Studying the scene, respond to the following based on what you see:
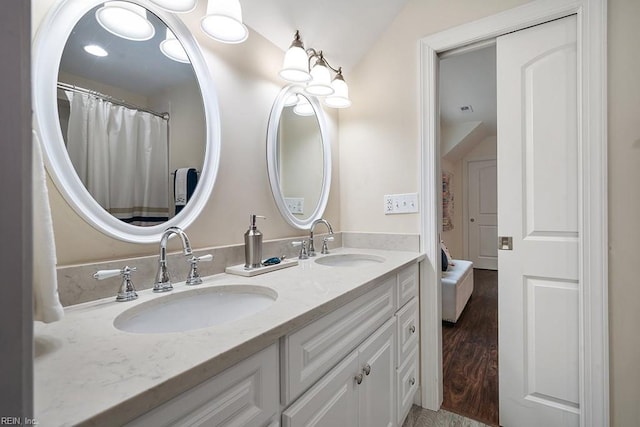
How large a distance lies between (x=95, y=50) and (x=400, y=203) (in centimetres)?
150

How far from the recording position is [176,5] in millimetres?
959

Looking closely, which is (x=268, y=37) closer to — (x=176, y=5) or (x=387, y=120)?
(x=176, y=5)

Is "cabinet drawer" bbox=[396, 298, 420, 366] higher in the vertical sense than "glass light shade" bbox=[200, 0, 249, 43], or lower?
lower

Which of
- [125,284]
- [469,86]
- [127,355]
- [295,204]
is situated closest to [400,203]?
[295,204]

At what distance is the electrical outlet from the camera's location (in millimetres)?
1680

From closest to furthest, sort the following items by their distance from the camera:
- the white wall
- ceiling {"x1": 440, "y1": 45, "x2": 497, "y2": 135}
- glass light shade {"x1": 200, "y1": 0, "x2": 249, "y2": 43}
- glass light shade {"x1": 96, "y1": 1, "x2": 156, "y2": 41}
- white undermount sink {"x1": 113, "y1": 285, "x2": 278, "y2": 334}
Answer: white undermount sink {"x1": 113, "y1": 285, "x2": 278, "y2": 334}, glass light shade {"x1": 96, "y1": 1, "x2": 156, "y2": 41}, glass light shade {"x1": 200, "y1": 0, "x2": 249, "y2": 43}, ceiling {"x1": 440, "y1": 45, "x2": 497, "y2": 135}, the white wall

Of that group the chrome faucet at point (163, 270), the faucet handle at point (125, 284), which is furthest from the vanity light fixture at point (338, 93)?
the faucet handle at point (125, 284)

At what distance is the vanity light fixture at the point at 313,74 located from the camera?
4.57 feet

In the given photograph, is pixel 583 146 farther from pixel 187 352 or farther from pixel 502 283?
pixel 187 352

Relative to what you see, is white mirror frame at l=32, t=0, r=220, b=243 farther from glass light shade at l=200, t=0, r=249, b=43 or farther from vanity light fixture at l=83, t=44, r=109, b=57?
glass light shade at l=200, t=0, r=249, b=43

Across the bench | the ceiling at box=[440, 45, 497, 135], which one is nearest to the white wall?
the ceiling at box=[440, 45, 497, 135]

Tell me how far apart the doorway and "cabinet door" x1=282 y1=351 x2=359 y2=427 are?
104cm

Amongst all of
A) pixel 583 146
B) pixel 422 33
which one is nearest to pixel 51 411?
pixel 583 146

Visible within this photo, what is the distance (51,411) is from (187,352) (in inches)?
7.1
